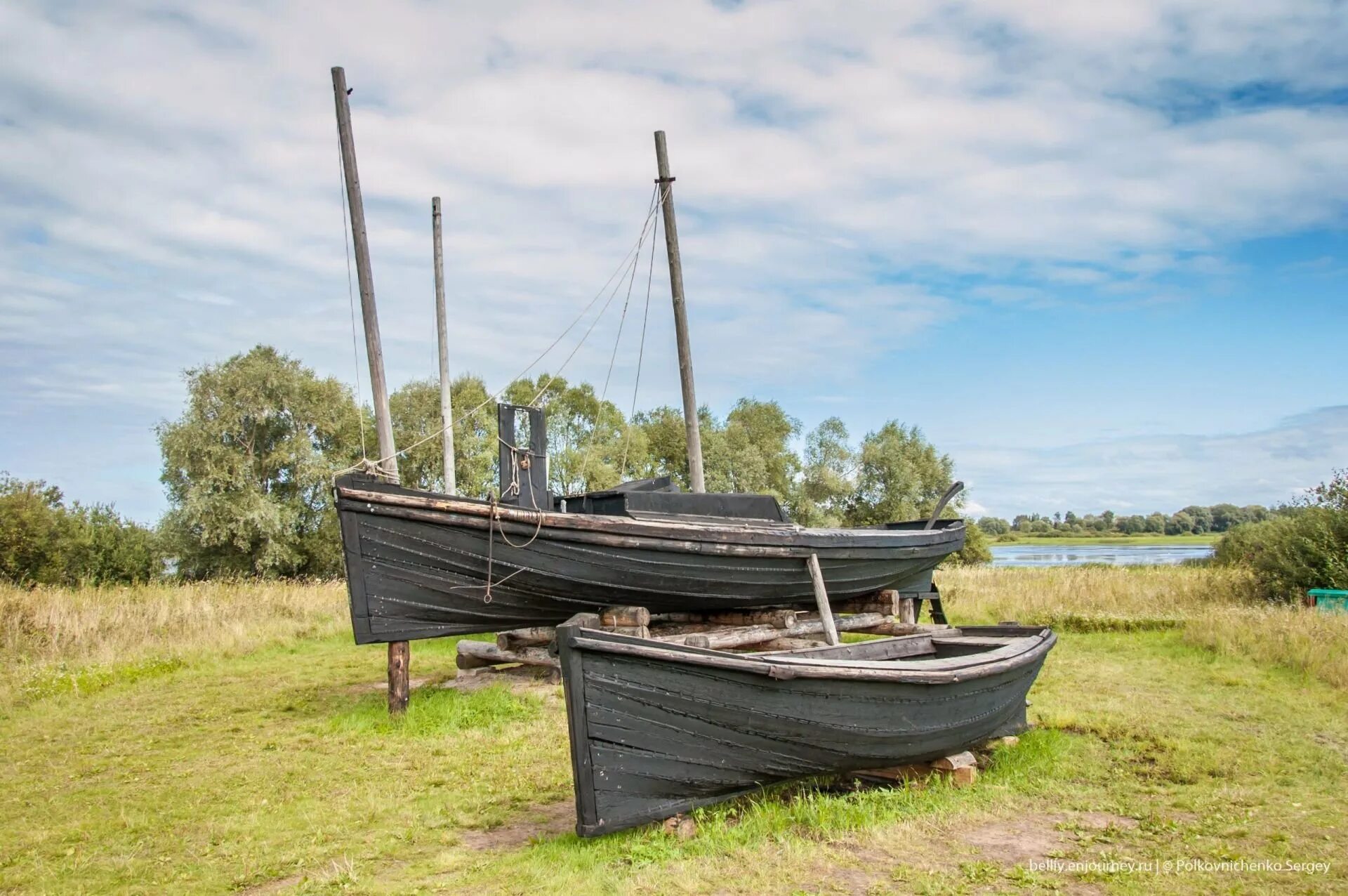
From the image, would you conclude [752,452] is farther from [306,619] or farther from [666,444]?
[306,619]

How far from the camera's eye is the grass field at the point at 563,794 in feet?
15.3

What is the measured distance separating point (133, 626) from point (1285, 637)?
15744 mm

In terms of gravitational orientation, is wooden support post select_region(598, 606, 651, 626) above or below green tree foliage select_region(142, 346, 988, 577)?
below

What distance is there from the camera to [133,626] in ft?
47.1

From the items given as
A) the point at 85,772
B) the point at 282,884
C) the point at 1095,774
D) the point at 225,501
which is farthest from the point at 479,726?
the point at 225,501

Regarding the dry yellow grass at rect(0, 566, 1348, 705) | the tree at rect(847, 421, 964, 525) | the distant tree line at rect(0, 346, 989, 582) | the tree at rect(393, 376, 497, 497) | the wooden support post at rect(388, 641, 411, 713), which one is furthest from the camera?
the tree at rect(847, 421, 964, 525)

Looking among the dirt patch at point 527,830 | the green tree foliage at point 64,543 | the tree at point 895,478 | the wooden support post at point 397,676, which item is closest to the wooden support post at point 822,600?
the dirt patch at point 527,830

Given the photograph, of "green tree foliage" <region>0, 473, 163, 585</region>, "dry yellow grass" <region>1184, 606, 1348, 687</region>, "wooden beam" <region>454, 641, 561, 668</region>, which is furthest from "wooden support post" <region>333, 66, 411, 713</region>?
"green tree foliage" <region>0, 473, 163, 585</region>

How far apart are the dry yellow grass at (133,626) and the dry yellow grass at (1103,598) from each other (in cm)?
1128

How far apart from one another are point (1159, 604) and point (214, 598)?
16573 millimetres

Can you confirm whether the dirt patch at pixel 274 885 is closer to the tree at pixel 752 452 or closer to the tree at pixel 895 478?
the tree at pixel 752 452

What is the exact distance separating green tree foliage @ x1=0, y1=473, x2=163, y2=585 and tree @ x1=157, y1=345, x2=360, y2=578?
57.6 inches

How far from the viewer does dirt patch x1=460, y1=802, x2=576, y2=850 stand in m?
5.28

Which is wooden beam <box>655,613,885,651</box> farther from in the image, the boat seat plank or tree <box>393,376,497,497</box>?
tree <box>393,376,497,497</box>
